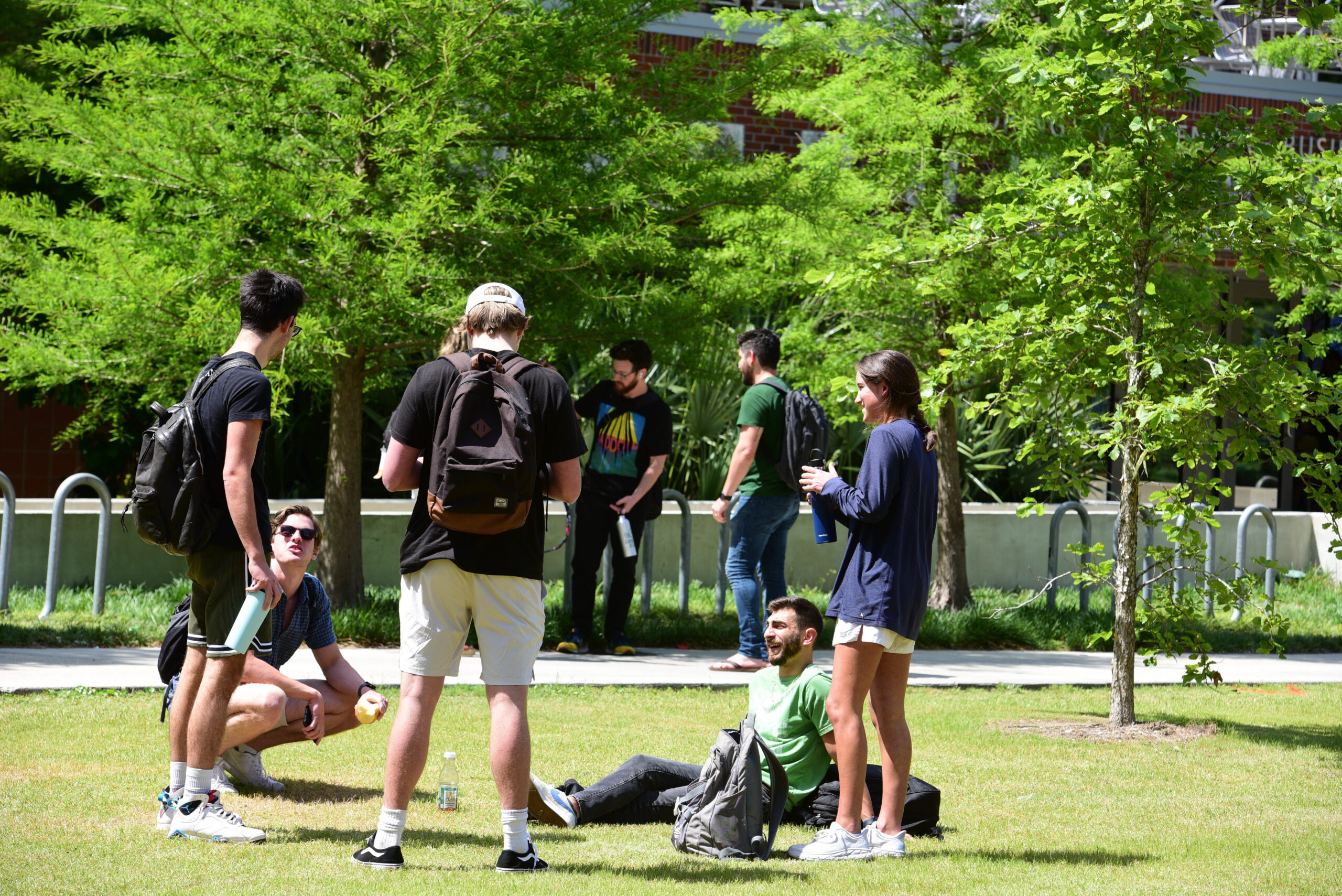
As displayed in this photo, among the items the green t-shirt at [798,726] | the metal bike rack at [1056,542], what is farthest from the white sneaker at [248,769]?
the metal bike rack at [1056,542]

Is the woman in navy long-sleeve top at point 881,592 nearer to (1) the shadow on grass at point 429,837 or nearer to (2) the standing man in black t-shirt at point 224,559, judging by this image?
(1) the shadow on grass at point 429,837

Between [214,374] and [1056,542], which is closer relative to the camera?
[214,374]

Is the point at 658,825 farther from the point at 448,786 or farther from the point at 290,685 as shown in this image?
the point at 290,685

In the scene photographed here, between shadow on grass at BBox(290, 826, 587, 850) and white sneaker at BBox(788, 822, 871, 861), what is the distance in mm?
826

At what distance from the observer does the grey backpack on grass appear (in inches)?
195

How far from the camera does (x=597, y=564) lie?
9.26m

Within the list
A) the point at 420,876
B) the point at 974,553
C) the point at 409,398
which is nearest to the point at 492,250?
the point at 409,398

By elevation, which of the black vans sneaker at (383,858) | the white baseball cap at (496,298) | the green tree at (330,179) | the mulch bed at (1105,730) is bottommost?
the black vans sneaker at (383,858)

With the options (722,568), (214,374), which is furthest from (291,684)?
(722,568)

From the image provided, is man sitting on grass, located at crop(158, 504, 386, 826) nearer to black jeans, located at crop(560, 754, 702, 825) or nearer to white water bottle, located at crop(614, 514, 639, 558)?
black jeans, located at crop(560, 754, 702, 825)

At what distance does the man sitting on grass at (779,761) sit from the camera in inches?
211

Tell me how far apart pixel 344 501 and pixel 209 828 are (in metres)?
5.24

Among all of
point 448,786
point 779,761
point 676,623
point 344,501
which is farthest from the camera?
point 676,623

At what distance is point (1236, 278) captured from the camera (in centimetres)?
1884
